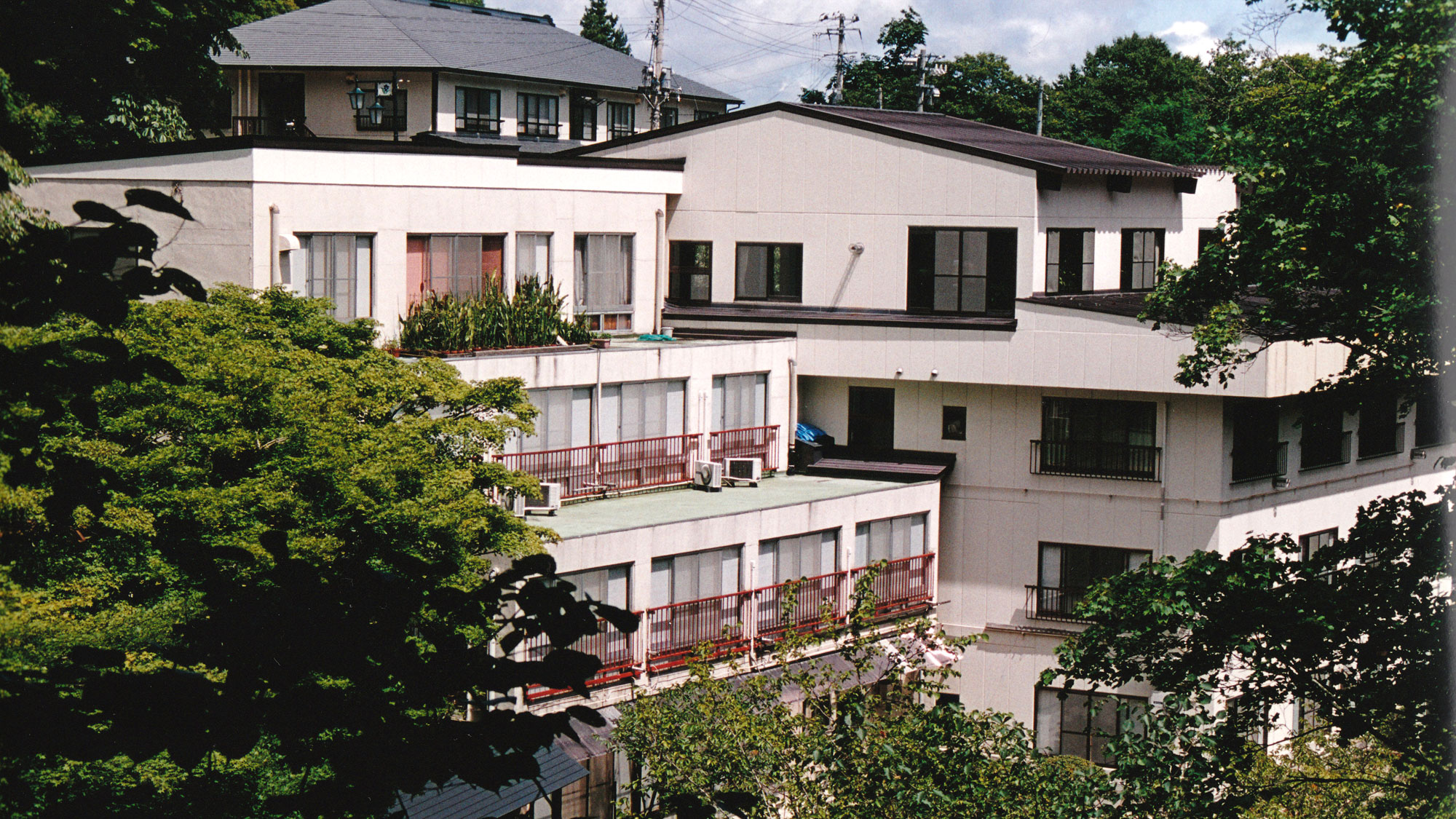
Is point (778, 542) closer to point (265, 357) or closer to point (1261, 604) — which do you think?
point (265, 357)

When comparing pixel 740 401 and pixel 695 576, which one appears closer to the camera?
pixel 695 576

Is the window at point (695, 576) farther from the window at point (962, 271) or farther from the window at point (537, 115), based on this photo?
the window at point (537, 115)

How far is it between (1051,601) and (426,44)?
3595cm

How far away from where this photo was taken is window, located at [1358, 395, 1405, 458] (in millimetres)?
41344

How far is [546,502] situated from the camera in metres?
31.5

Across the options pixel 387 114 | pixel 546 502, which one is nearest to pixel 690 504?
pixel 546 502

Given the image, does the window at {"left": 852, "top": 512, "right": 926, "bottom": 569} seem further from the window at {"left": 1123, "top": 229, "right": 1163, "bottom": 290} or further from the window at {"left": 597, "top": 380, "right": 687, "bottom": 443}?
the window at {"left": 1123, "top": 229, "right": 1163, "bottom": 290}

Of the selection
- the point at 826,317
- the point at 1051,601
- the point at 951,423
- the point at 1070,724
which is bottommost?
the point at 1070,724

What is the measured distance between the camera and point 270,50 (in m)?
57.4

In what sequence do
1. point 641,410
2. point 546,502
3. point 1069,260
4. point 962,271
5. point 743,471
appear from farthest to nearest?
1. point 1069,260
2. point 962,271
3. point 743,471
4. point 641,410
5. point 546,502

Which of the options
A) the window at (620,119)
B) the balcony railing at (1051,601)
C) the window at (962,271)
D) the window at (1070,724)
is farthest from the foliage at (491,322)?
the window at (620,119)

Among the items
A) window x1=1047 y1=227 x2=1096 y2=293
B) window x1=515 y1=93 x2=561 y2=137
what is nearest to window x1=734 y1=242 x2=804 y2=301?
window x1=1047 y1=227 x2=1096 y2=293

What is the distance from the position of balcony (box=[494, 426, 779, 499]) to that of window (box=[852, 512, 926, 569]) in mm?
3955

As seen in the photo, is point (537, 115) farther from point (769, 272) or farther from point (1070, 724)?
point (1070, 724)
